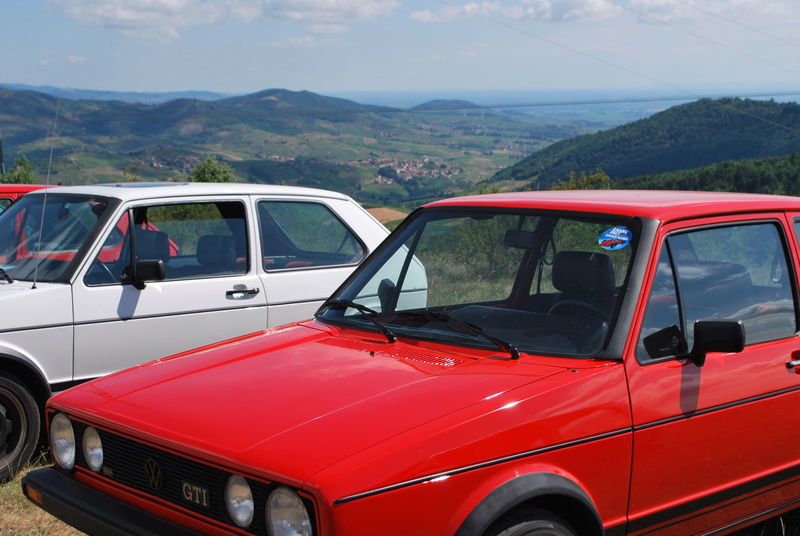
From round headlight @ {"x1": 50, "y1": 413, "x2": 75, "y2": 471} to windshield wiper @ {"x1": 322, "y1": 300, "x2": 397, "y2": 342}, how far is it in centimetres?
131

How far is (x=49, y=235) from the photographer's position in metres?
5.84

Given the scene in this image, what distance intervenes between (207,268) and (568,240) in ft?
10.3

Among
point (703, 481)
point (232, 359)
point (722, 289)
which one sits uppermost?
point (722, 289)

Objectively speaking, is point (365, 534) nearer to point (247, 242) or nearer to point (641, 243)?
point (641, 243)

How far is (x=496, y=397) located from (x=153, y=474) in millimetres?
1209

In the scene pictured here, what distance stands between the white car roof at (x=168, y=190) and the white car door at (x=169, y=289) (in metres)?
0.08

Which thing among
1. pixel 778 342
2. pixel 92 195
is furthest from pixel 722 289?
pixel 92 195

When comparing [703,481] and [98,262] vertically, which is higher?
[98,262]

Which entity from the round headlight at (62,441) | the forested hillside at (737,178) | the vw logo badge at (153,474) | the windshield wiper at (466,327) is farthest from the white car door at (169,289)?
the forested hillside at (737,178)

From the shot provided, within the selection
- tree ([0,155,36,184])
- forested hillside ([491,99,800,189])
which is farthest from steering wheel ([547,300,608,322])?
forested hillside ([491,99,800,189])

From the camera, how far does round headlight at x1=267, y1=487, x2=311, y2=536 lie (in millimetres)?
2498

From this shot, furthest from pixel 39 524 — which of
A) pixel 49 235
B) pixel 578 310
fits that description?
pixel 578 310

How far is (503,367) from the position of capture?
10.4 ft

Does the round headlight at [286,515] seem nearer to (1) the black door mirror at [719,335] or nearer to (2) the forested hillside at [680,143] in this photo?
Result: (1) the black door mirror at [719,335]
